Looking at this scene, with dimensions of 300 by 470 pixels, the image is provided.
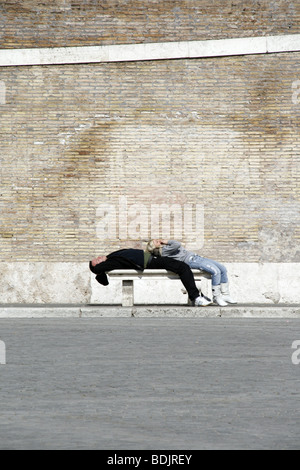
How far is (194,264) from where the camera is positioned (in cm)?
1385

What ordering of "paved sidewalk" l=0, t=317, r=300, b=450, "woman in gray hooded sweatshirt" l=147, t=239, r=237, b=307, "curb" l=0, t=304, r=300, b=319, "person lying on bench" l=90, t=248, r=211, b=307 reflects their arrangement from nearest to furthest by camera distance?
1. "paved sidewalk" l=0, t=317, r=300, b=450
2. "curb" l=0, t=304, r=300, b=319
3. "person lying on bench" l=90, t=248, r=211, b=307
4. "woman in gray hooded sweatshirt" l=147, t=239, r=237, b=307

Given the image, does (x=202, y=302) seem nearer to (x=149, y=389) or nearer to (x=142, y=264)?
(x=142, y=264)

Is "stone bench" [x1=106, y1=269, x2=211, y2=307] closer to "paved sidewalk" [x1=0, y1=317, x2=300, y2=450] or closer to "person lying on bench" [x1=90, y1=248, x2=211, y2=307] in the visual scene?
"person lying on bench" [x1=90, y1=248, x2=211, y2=307]

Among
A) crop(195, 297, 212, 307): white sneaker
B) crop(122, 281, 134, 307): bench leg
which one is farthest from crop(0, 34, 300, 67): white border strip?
crop(195, 297, 212, 307): white sneaker

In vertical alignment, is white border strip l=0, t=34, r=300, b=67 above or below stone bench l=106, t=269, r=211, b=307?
above

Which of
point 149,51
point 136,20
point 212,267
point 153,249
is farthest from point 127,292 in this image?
point 136,20

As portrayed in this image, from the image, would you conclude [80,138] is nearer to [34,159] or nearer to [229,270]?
[34,159]

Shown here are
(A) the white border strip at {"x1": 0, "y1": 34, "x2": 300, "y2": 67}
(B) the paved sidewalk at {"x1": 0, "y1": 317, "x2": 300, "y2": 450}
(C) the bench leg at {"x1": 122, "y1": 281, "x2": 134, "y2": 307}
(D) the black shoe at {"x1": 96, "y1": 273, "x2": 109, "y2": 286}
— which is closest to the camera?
(B) the paved sidewalk at {"x1": 0, "y1": 317, "x2": 300, "y2": 450}

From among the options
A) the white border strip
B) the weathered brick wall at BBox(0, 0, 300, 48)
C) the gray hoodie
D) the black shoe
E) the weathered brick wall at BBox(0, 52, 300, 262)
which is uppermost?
the weathered brick wall at BBox(0, 0, 300, 48)

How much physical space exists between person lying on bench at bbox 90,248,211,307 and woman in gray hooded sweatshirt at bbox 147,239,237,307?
14 cm

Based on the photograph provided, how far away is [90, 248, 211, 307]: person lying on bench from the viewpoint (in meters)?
13.5

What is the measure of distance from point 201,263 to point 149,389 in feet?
24.7

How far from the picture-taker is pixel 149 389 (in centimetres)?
639
